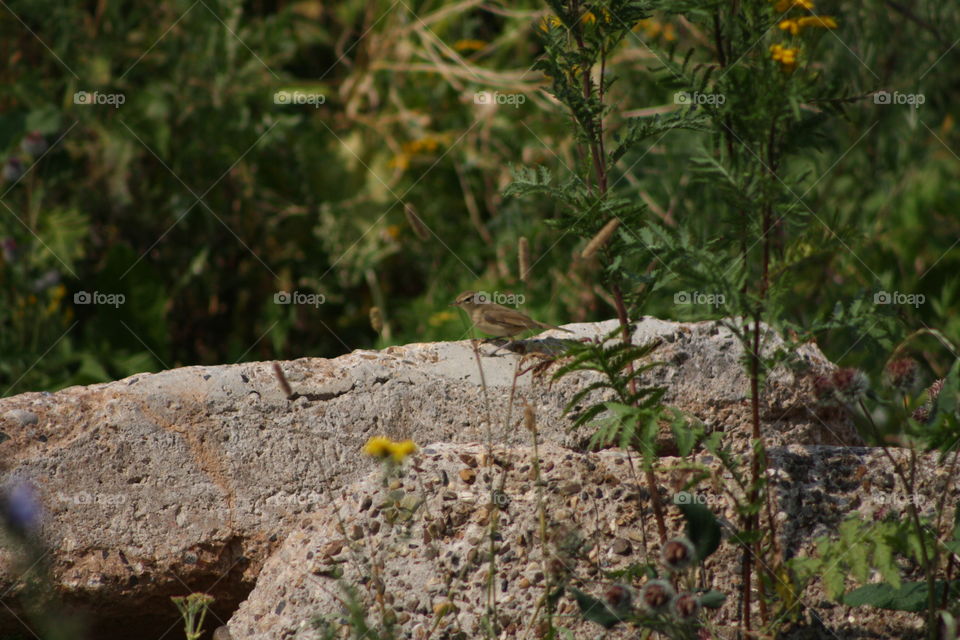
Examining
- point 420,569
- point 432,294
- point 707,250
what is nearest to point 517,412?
point 420,569

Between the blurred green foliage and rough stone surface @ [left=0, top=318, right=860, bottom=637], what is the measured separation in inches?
77.1

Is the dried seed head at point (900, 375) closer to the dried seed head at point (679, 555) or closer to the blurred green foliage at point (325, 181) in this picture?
the dried seed head at point (679, 555)

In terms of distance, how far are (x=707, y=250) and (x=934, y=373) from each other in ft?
9.82

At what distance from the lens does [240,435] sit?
309 cm

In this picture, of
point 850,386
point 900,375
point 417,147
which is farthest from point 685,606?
point 417,147

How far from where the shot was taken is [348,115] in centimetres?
674

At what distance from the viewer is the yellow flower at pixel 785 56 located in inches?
95.9

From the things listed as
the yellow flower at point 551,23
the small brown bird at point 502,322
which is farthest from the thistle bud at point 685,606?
the yellow flower at point 551,23

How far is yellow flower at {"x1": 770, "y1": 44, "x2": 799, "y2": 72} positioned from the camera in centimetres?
244

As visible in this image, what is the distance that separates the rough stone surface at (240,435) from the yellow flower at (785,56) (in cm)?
96

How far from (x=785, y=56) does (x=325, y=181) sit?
4338mm

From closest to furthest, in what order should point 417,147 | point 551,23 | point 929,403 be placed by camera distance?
point 551,23 → point 929,403 → point 417,147

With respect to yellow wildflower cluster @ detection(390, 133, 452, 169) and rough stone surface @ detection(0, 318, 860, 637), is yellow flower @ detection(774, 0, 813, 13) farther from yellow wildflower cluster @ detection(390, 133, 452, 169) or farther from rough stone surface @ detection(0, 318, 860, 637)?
yellow wildflower cluster @ detection(390, 133, 452, 169)

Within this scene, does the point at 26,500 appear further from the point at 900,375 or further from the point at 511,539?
the point at 900,375
